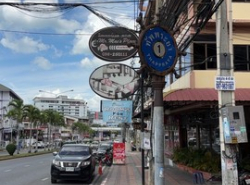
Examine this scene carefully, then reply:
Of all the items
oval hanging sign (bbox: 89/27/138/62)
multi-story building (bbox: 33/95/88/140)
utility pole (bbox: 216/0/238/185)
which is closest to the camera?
utility pole (bbox: 216/0/238/185)

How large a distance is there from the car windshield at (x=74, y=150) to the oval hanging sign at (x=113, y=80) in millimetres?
8541

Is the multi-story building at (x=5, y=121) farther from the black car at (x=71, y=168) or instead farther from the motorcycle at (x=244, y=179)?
the motorcycle at (x=244, y=179)

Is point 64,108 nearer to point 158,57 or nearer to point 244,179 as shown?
point 244,179

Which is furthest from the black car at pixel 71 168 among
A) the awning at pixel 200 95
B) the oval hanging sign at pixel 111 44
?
the oval hanging sign at pixel 111 44

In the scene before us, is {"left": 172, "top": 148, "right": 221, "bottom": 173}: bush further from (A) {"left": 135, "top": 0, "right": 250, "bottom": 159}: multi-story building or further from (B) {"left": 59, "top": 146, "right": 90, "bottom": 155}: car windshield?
(B) {"left": 59, "top": 146, "right": 90, "bottom": 155}: car windshield

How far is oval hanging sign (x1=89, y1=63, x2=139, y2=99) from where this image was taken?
413 inches

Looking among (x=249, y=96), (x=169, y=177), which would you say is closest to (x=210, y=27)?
(x=249, y=96)

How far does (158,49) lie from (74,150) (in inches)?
524

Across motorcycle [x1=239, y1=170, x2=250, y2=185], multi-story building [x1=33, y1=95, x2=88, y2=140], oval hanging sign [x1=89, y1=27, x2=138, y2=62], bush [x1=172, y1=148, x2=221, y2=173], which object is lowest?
motorcycle [x1=239, y1=170, x2=250, y2=185]

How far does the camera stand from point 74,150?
64.3 feet

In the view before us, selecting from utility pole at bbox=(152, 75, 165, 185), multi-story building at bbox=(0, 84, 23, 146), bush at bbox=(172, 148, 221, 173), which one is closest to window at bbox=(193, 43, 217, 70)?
bush at bbox=(172, 148, 221, 173)

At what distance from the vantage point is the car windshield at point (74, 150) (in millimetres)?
19277

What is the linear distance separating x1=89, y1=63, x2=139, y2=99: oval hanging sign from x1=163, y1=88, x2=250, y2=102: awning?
14.9ft

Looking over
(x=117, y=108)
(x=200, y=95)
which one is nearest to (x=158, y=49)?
(x=200, y=95)
